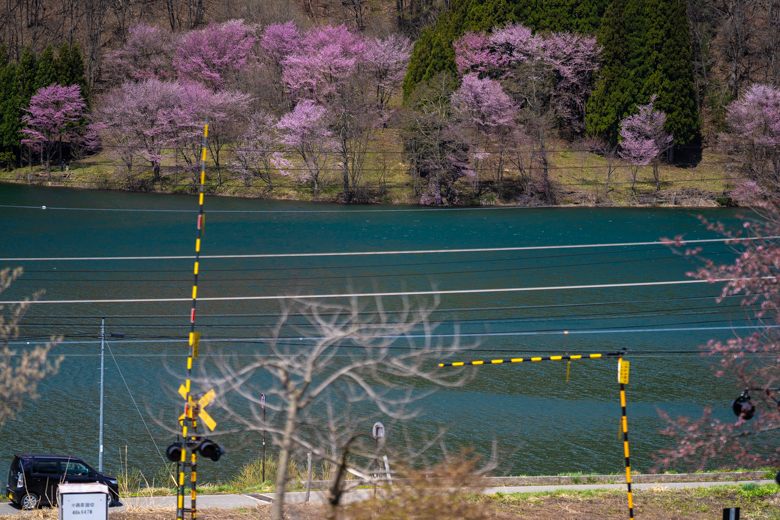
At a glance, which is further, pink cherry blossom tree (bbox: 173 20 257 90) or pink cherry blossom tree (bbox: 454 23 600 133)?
pink cherry blossom tree (bbox: 173 20 257 90)

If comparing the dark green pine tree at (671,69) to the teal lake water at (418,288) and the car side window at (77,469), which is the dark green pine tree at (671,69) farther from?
the car side window at (77,469)

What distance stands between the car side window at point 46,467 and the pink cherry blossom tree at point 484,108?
46.8 meters

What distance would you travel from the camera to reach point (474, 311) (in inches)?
1310

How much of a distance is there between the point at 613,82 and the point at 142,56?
41786 millimetres

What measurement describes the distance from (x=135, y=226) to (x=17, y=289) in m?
12.2

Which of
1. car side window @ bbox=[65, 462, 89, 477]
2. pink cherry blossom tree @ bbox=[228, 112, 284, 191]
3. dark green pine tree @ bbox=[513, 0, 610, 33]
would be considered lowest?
car side window @ bbox=[65, 462, 89, 477]

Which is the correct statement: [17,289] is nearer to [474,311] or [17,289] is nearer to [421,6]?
[474,311]

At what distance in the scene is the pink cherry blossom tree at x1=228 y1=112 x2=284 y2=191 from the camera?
193 feet

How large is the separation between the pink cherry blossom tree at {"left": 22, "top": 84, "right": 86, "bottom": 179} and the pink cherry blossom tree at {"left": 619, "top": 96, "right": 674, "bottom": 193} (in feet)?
142

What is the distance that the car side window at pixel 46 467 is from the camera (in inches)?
530

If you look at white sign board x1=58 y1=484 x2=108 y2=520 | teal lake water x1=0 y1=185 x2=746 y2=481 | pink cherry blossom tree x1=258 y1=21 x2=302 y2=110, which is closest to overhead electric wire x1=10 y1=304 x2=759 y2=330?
teal lake water x1=0 y1=185 x2=746 y2=481

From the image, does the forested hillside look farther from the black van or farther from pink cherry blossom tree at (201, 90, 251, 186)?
the black van

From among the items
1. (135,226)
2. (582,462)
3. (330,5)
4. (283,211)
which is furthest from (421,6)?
(582,462)

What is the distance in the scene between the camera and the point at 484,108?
58969 millimetres
